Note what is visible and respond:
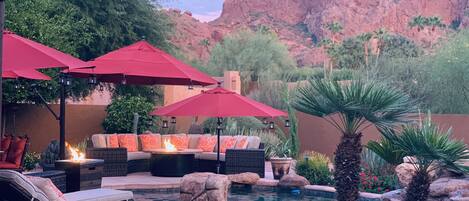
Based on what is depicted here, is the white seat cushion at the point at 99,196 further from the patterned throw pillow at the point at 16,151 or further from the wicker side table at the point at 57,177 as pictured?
the patterned throw pillow at the point at 16,151

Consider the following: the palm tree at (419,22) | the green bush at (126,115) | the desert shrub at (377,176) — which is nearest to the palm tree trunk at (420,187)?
the desert shrub at (377,176)

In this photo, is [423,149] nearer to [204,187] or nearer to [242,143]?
[204,187]

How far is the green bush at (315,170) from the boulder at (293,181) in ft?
1.81

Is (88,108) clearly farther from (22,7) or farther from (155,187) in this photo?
(155,187)

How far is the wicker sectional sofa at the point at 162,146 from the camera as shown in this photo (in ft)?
47.4

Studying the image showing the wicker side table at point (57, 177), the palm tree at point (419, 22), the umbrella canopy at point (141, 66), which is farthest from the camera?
the palm tree at point (419, 22)

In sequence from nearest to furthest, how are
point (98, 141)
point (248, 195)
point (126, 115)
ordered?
point (248, 195) < point (98, 141) < point (126, 115)

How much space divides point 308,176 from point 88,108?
7.96m

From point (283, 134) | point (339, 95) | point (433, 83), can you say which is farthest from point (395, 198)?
point (433, 83)

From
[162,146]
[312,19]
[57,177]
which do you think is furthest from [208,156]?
[312,19]

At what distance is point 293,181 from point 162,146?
4.02 meters

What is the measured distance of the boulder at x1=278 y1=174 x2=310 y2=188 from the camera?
13312 millimetres

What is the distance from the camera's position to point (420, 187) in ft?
33.8

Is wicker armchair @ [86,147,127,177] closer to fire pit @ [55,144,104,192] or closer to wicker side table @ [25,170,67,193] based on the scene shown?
fire pit @ [55,144,104,192]
